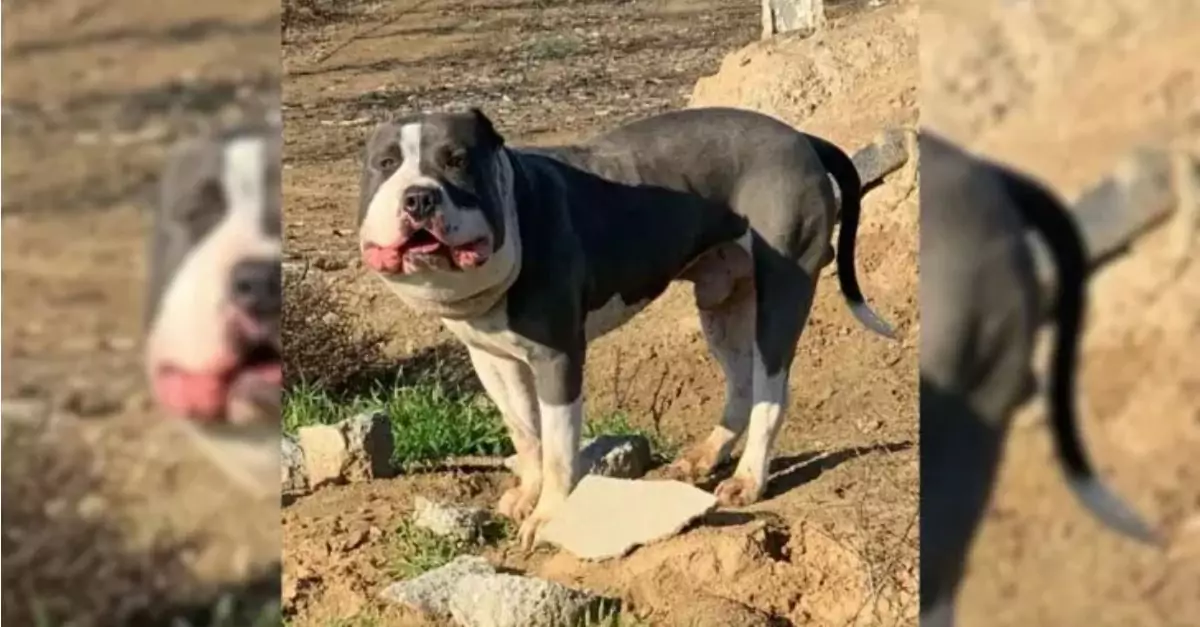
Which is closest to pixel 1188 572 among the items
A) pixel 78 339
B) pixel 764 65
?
pixel 764 65

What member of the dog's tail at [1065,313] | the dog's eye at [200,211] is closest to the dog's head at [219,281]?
the dog's eye at [200,211]

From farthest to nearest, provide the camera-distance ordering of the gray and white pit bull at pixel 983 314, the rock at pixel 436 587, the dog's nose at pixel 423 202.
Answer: the rock at pixel 436 587, the gray and white pit bull at pixel 983 314, the dog's nose at pixel 423 202

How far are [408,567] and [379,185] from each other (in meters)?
0.64

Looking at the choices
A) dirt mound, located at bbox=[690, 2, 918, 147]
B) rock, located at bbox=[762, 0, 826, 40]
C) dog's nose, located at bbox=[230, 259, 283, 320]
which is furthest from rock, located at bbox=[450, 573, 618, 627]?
rock, located at bbox=[762, 0, 826, 40]

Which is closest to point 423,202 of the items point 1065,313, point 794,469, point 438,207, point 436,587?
point 438,207

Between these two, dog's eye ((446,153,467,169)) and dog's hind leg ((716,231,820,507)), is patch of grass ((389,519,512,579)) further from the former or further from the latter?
dog's eye ((446,153,467,169))

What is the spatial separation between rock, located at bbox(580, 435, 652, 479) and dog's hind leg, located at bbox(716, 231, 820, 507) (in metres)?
0.14

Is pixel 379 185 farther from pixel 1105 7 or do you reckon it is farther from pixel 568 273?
pixel 1105 7

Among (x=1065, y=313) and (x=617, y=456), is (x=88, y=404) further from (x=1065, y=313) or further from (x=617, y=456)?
(x=1065, y=313)

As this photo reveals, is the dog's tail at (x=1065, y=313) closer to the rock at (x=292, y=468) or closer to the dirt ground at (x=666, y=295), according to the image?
the dirt ground at (x=666, y=295)

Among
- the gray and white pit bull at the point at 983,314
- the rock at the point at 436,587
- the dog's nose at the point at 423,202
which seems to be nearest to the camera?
the dog's nose at the point at 423,202

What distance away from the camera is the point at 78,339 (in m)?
2.97

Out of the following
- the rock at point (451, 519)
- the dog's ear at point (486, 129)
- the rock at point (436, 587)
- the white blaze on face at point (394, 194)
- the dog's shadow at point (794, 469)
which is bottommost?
the rock at point (436, 587)

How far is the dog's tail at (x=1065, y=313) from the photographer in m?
2.82
